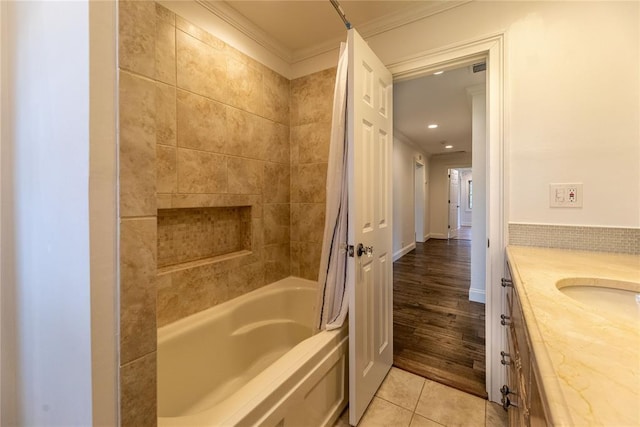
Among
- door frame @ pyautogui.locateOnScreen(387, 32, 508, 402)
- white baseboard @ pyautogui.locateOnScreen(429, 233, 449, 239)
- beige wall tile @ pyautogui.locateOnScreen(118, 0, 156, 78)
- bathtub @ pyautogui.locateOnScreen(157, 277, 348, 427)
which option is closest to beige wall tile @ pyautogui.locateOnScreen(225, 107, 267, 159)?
bathtub @ pyautogui.locateOnScreen(157, 277, 348, 427)

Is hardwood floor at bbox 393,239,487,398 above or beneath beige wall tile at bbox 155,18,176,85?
beneath

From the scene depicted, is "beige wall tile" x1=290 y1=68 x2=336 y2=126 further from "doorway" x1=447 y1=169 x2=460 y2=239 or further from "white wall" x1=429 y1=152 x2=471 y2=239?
"doorway" x1=447 y1=169 x2=460 y2=239

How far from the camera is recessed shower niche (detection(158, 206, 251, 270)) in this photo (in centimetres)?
155

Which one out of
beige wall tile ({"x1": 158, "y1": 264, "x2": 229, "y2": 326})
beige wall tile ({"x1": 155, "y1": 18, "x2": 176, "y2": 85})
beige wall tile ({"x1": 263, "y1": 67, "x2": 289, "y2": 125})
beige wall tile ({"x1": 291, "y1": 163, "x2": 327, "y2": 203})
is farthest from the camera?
beige wall tile ({"x1": 291, "y1": 163, "x2": 327, "y2": 203})

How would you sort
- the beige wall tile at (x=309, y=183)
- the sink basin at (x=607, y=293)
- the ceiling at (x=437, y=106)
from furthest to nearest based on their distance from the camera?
the ceiling at (x=437, y=106)
the beige wall tile at (x=309, y=183)
the sink basin at (x=607, y=293)

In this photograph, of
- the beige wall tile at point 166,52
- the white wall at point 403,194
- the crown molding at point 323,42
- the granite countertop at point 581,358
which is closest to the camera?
the granite countertop at point 581,358

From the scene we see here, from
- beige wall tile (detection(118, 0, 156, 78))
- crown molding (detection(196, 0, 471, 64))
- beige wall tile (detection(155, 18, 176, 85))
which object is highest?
crown molding (detection(196, 0, 471, 64))

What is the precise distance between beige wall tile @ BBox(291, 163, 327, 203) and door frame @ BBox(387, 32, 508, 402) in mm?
1133

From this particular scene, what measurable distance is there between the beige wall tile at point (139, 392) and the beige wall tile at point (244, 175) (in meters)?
1.31

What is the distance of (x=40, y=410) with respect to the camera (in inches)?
26.6

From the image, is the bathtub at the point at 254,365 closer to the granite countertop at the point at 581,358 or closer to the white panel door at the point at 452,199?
the granite countertop at the point at 581,358

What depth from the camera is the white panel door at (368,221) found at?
1.33 metres

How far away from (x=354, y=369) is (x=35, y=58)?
1.63 metres

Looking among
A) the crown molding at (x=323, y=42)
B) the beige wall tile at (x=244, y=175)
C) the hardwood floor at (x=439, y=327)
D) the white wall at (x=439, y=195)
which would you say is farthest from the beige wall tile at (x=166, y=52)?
the white wall at (x=439, y=195)
